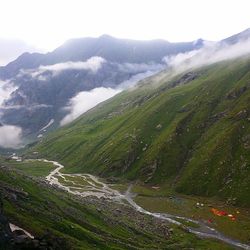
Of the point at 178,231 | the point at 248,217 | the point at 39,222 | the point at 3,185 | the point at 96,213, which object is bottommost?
the point at 248,217

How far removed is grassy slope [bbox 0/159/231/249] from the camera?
106650 millimetres

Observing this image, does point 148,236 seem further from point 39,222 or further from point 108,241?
point 39,222

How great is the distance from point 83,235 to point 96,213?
43.5 m

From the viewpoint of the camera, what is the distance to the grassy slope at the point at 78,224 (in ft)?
350

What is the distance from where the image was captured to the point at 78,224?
132125mm

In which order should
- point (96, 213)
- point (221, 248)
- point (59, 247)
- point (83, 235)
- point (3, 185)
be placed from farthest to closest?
point (96, 213)
point (221, 248)
point (3, 185)
point (83, 235)
point (59, 247)

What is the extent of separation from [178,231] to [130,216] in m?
26.1

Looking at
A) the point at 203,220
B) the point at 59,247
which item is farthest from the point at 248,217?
the point at 59,247

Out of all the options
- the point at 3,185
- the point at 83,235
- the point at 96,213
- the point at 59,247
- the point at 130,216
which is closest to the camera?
the point at 59,247

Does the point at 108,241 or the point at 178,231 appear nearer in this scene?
the point at 108,241

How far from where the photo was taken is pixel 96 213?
161 meters

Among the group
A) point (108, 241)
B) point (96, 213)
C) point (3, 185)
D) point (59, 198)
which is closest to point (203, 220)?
point (96, 213)

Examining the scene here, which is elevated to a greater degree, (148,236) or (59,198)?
A: (59,198)

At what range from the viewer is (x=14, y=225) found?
3807 inches
